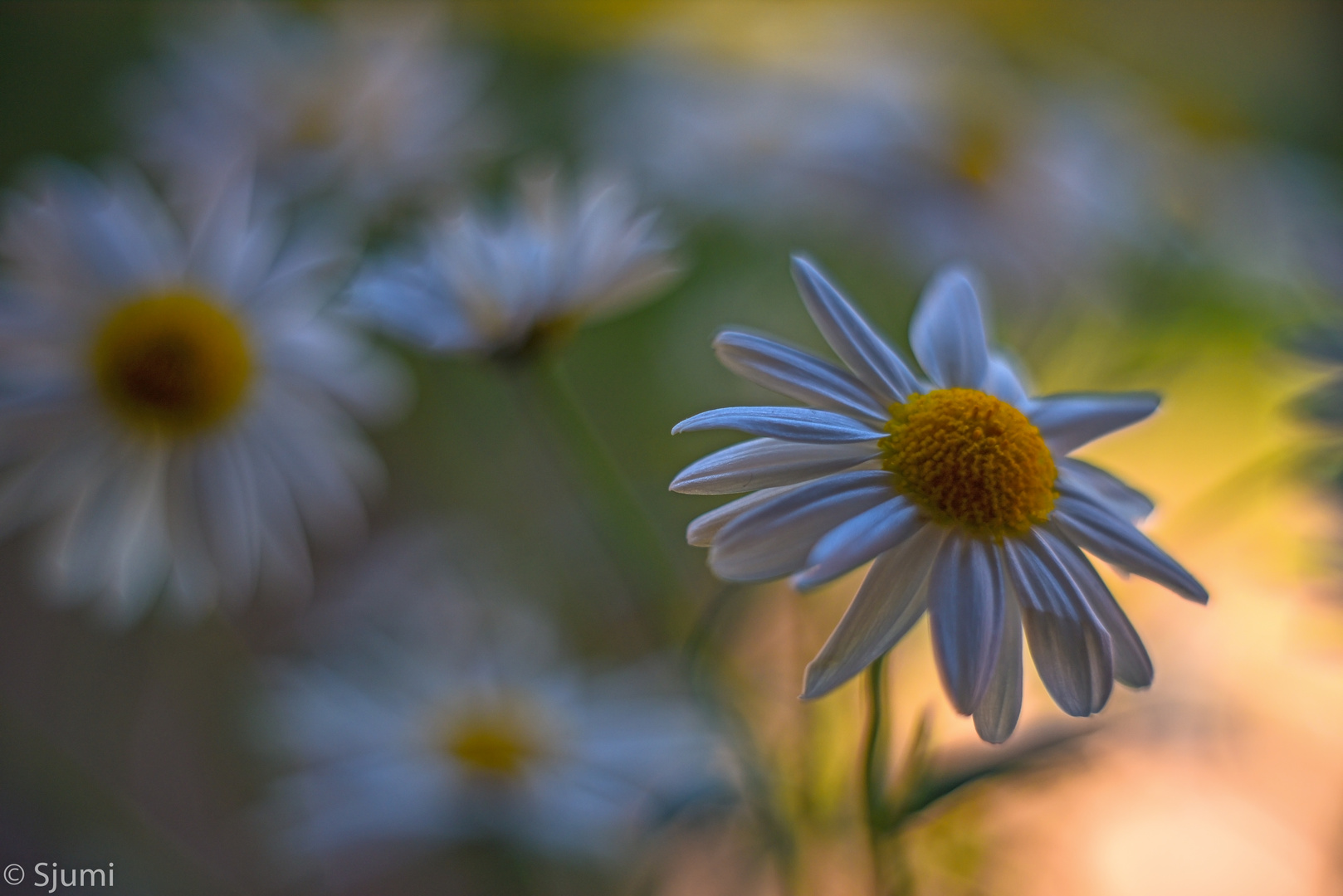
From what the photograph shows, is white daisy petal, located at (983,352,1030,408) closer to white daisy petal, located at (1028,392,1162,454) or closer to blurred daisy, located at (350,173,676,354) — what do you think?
white daisy petal, located at (1028,392,1162,454)

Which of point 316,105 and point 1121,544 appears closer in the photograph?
point 1121,544

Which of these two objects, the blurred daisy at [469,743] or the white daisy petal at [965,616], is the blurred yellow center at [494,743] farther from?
the white daisy petal at [965,616]

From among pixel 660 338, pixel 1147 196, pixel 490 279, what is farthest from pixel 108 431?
pixel 1147 196

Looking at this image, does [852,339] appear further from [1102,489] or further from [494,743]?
[494,743]

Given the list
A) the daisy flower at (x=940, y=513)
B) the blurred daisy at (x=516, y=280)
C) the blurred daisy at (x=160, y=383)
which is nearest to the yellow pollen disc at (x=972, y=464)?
the daisy flower at (x=940, y=513)

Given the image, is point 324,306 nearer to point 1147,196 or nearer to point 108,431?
point 108,431

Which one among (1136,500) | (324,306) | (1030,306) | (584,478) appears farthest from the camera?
(1030,306)

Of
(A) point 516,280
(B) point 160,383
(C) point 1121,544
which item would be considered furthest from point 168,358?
(C) point 1121,544
